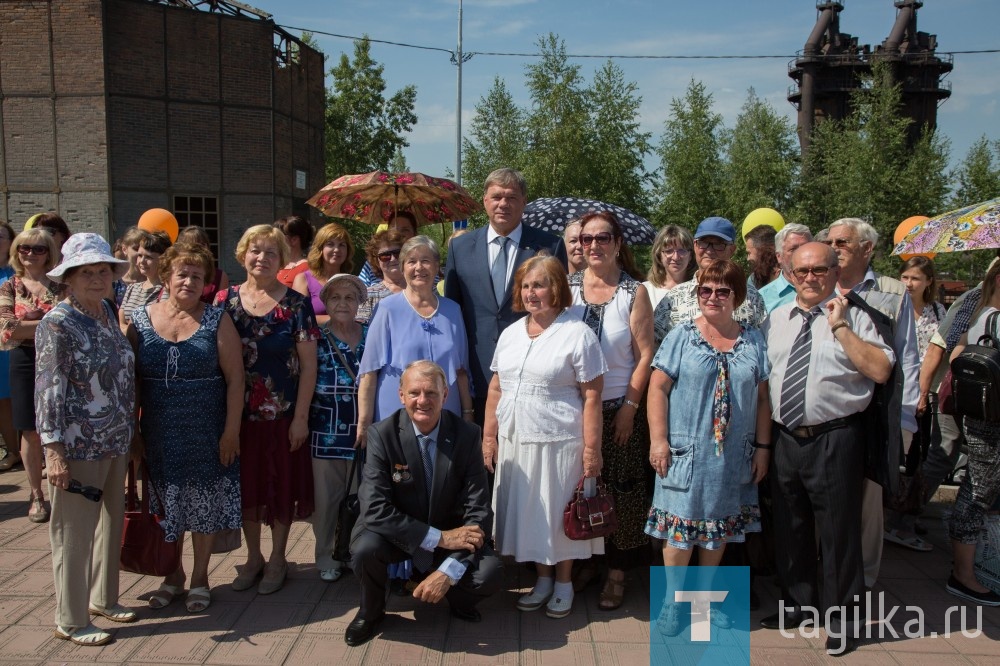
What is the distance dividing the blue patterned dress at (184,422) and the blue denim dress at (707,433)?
2.24m

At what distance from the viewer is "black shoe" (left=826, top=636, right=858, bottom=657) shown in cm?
339

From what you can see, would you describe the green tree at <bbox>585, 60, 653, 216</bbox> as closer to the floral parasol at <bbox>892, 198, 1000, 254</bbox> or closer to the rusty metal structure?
the floral parasol at <bbox>892, 198, 1000, 254</bbox>

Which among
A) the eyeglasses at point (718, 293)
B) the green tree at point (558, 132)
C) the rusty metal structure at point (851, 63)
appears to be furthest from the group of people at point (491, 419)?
the rusty metal structure at point (851, 63)

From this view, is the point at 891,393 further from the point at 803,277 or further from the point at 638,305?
the point at 638,305

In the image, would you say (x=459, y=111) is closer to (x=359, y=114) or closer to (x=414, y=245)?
(x=359, y=114)

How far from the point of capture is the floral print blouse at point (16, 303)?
4.77 meters

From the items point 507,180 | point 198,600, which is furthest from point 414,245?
point 198,600

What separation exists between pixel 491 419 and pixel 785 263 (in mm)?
2175

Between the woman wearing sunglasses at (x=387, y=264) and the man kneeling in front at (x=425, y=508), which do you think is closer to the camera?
the man kneeling in front at (x=425, y=508)

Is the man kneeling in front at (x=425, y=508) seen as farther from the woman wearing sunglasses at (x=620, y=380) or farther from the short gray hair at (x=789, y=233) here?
the short gray hair at (x=789, y=233)

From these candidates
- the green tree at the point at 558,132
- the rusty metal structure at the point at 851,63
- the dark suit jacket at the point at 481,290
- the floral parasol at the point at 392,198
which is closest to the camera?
the dark suit jacket at the point at 481,290

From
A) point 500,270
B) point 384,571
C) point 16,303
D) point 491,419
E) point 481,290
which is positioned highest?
point 500,270

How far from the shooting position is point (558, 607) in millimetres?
3750

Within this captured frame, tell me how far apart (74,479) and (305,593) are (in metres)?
1.35
